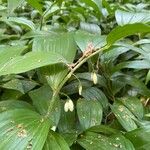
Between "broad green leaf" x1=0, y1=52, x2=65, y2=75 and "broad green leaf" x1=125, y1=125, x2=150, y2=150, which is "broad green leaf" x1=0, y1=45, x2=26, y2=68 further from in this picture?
"broad green leaf" x1=125, y1=125, x2=150, y2=150

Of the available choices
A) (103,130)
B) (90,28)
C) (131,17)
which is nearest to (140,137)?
(103,130)

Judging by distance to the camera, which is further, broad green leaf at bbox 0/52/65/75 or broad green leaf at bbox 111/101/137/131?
broad green leaf at bbox 111/101/137/131

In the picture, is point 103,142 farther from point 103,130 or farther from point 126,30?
point 126,30

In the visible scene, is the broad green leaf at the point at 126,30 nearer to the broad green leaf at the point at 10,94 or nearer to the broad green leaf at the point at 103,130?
the broad green leaf at the point at 103,130

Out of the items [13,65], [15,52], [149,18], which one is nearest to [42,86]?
[15,52]

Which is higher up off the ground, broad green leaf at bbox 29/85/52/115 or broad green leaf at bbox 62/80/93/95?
broad green leaf at bbox 29/85/52/115

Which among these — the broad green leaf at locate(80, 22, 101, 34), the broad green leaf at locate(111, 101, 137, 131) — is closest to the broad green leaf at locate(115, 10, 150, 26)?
the broad green leaf at locate(80, 22, 101, 34)
